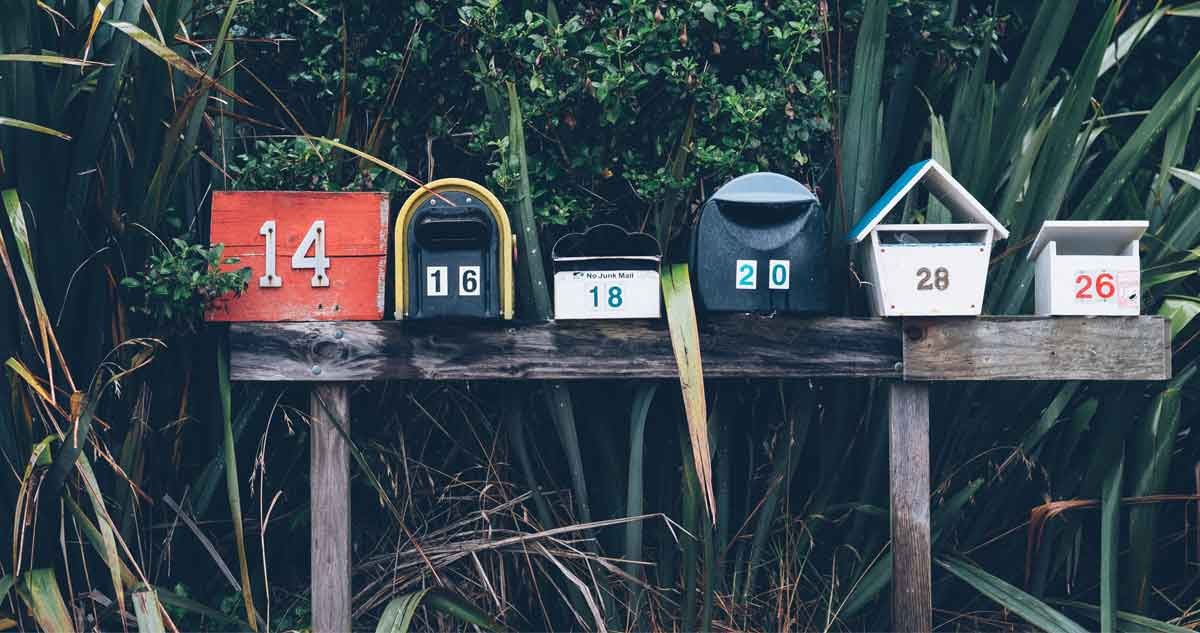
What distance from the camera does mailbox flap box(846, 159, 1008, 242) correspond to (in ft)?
6.70

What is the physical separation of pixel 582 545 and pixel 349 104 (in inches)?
50.0

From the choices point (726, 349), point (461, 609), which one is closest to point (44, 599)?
point (461, 609)

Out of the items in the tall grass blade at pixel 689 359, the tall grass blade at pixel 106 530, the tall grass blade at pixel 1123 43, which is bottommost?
the tall grass blade at pixel 106 530

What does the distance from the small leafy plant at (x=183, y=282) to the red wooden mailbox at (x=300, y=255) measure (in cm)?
4

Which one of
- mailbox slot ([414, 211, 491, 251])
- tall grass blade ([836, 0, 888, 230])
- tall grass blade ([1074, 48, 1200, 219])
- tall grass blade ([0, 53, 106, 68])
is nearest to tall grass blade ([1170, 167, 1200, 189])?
tall grass blade ([1074, 48, 1200, 219])

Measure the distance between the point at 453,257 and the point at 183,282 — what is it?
0.59 metres

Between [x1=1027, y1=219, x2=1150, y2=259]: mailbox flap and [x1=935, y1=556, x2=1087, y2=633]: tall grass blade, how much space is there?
2.48ft

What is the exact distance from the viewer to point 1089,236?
6.93 ft

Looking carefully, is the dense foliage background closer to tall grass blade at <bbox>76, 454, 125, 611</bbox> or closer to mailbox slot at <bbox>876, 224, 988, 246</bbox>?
mailbox slot at <bbox>876, 224, 988, 246</bbox>

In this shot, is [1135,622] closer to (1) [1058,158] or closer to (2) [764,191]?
(1) [1058,158]

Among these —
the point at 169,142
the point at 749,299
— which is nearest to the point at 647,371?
the point at 749,299

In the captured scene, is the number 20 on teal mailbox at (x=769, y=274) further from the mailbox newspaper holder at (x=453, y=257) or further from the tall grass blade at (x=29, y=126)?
the tall grass blade at (x=29, y=126)

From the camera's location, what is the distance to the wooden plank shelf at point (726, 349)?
82.7 inches

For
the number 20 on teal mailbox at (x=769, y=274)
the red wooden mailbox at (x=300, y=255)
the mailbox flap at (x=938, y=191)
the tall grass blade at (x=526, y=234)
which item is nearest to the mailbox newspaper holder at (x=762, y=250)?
the number 20 on teal mailbox at (x=769, y=274)
